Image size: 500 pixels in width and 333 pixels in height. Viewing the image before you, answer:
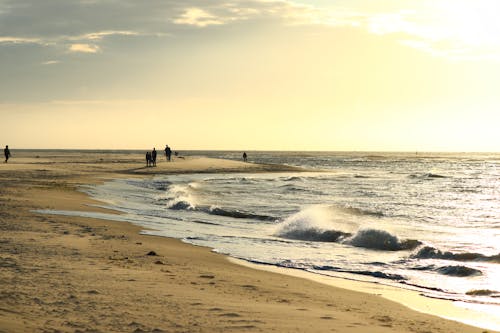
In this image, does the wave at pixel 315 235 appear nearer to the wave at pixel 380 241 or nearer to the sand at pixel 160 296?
the wave at pixel 380 241

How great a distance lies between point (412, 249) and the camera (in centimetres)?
1531

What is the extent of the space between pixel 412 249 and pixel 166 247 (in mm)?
6672

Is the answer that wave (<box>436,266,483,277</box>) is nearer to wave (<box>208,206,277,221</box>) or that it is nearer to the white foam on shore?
the white foam on shore

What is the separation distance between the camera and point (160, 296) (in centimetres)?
789

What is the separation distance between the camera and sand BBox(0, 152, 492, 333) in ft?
21.8

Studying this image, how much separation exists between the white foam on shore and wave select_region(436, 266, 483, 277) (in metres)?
2.14

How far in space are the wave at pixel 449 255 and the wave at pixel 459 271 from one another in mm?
1699

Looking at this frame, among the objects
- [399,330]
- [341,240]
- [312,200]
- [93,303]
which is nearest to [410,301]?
[399,330]

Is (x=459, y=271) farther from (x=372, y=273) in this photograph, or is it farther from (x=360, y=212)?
(x=360, y=212)

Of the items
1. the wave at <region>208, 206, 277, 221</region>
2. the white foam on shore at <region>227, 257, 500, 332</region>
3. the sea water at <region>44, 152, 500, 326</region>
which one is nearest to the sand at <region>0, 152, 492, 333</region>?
the white foam on shore at <region>227, 257, 500, 332</region>

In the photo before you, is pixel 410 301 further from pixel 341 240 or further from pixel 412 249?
pixel 341 240

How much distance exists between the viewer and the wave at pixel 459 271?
1176 cm

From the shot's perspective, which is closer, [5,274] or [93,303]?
[93,303]

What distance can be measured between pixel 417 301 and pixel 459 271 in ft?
10.0
